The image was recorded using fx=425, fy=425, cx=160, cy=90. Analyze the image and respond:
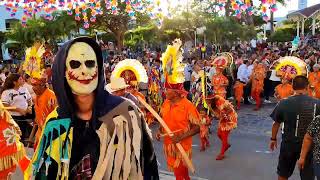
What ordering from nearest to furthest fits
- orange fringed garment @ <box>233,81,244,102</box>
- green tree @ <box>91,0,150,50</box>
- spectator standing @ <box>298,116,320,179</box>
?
spectator standing @ <box>298,116,320,179</box>
orange fringed garment @ <box>233,81,244,102</box>
green tree @ <box>91,0,150,50</box>

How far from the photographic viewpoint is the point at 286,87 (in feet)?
28.2

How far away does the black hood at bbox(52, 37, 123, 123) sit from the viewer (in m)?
2.47

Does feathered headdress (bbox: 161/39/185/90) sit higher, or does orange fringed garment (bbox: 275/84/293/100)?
feathered headdress (bbox: 161/39/185/90)

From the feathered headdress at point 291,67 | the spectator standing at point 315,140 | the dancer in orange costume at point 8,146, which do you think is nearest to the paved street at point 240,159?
the feathered headdress at point 291,67

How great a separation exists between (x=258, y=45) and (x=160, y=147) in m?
19.6

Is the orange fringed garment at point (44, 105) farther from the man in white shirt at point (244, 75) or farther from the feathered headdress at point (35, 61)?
the man in white shirt at point (244, 75)

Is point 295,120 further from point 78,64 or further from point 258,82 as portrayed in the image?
point 258,82

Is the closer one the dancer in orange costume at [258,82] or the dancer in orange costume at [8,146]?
the dancer in orange costume at [8,146]

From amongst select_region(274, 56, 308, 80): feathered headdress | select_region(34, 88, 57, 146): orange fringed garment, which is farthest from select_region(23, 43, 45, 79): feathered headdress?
select_region(274, 56, 308, 80): feathered headdress

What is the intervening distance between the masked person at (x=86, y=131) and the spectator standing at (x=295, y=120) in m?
2.93

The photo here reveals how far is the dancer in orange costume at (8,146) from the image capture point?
179 inches

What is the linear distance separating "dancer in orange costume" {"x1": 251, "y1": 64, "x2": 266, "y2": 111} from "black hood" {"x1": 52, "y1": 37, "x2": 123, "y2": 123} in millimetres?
11043

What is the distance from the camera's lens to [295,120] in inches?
197

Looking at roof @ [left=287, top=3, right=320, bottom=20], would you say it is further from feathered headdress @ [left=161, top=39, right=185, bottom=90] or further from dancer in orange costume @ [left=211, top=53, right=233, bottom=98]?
feathered headdress @ [left=161, top=39, right=185, bottom=90]
